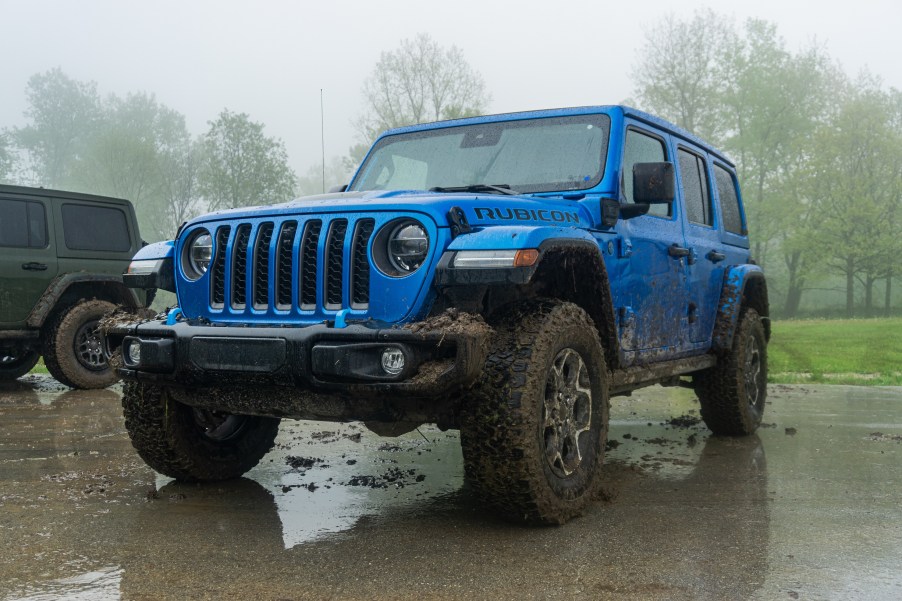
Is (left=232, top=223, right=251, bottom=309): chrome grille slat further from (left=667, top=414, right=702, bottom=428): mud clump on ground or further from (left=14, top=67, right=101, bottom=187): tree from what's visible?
(left=14, top=67, right=101, bottom=187): tree

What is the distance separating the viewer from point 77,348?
10023mm

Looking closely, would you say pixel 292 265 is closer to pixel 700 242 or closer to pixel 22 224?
pixel 700 242

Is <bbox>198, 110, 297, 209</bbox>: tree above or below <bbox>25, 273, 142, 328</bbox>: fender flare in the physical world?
above

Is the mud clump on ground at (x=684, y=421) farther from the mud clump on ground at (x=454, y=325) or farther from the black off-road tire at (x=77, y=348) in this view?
the black off-road tire at (x=77, y=348)

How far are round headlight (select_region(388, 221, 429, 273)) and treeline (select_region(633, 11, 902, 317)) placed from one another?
106ft

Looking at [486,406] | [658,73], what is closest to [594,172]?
[486,406]

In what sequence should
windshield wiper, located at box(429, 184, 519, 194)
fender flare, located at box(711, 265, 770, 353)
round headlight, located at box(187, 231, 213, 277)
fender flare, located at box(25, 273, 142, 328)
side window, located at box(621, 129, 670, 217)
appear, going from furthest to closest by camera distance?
fender flare, located at box(25, 273, 142, 328) < fender flare, located at box(711, 265, 770, 353) < side window, located at box(621, 129, 670, 217) < windshield wiper, located at box(429, 184, 519, 194) < round headlight, located at box(187, 231, 213, 277)

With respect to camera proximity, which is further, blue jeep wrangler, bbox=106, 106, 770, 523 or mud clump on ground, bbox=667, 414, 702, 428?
mud clump on ground, bbox=667, 414, 702, 428

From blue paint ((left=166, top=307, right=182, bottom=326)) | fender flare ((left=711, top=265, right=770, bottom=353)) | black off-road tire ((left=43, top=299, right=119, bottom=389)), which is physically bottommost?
black off-road tire ((left=43, top=299, right=119, bottom=389))

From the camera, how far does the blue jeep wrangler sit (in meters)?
3.74

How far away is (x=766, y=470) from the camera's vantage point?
218 inches

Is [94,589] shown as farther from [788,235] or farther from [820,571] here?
[788,235]

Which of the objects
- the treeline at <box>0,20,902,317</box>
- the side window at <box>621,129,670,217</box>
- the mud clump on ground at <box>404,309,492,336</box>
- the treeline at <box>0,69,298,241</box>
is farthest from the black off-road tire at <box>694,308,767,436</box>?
the treeline at <box>0,69,298,241</box>

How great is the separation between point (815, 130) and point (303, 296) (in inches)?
1394
